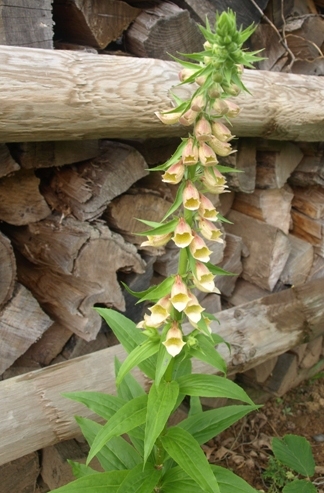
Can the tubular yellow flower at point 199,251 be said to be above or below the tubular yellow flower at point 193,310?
above

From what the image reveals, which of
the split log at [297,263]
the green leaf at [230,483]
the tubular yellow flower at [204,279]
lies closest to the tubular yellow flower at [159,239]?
the tubular yellow flower at [204,279]

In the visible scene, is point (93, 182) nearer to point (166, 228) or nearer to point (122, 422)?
point (166, 228)

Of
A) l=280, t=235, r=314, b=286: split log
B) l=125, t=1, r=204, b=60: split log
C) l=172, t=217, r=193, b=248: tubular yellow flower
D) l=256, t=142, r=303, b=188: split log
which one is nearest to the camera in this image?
l=172, t=217, r=193, b=248: tubular yellow flower

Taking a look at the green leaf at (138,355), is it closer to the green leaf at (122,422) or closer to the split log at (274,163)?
the green leaf at (122,422)

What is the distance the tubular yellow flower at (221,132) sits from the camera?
1056mm

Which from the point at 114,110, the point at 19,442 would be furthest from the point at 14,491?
the point at 114,110

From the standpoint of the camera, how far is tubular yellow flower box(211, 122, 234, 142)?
1.06 meters

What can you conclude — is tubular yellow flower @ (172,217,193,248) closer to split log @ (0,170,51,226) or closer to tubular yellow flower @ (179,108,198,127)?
tubular yellow flower @ (179,108,198,127)

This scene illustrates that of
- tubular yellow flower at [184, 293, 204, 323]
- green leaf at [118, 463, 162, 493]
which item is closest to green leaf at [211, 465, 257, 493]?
green leaf at [118, 463, 162, 493]

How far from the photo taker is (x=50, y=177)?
1647 millimetres

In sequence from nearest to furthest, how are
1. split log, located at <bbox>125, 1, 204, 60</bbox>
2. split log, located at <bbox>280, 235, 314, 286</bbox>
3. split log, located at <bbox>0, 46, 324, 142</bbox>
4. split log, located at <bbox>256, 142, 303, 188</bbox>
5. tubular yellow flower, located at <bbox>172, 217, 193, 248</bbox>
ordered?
tubular yellow flower, located at <bbox>172, 217, 193, 248</bbox>
split log, located at <bbox>0, 46, 324, 142</bbox>
split log, located at <bbox>125, 1, 204, 60</bbox>
split log, located at <bbox>256, 142, 303, 188</bbox>
split log, located at <bbox>280, 235, 314, 286</bbox>

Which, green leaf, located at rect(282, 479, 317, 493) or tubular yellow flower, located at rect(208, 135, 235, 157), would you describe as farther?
green leaf, located at rect(282, 479, 317, 493)

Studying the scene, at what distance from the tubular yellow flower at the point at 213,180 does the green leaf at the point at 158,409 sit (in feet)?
1.65

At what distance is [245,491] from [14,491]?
40.3 inches
